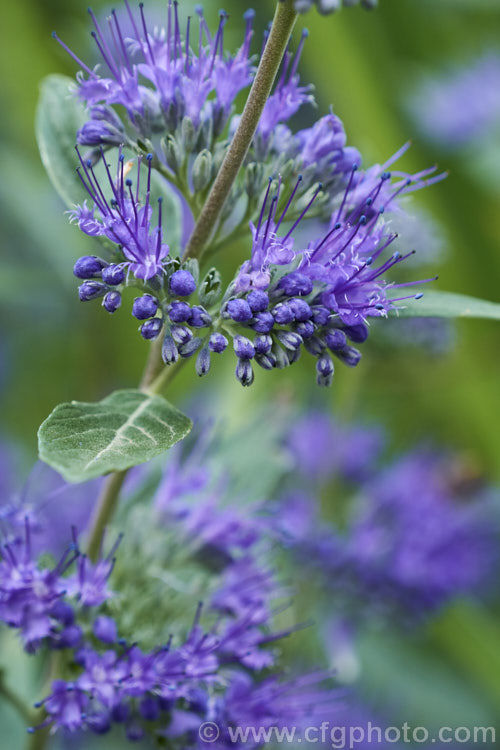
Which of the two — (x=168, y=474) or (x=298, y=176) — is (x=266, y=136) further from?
(x=168, y=474)

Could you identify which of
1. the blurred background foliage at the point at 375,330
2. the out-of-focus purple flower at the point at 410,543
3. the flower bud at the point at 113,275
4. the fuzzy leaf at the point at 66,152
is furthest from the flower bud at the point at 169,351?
the blurred background foliage at the point at 375,330

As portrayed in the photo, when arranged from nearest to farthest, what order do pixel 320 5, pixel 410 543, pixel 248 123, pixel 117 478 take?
pixel 320 5 → pixel 248 123 → pixel 117 478 → pixel 410 543

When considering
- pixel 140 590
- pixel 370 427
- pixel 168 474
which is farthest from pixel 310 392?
pixel 140 590

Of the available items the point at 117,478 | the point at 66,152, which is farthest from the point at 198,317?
the point at 66,152

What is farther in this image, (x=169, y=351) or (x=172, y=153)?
(x=172, y=153)

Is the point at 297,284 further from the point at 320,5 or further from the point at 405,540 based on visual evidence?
the point at 405,540

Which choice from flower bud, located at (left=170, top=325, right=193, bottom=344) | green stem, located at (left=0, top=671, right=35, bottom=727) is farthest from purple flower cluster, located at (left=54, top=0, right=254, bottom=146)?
green stem, located at (left=0, top=671, right=35, bottom=727)

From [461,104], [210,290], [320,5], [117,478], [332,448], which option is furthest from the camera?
[461,104]
